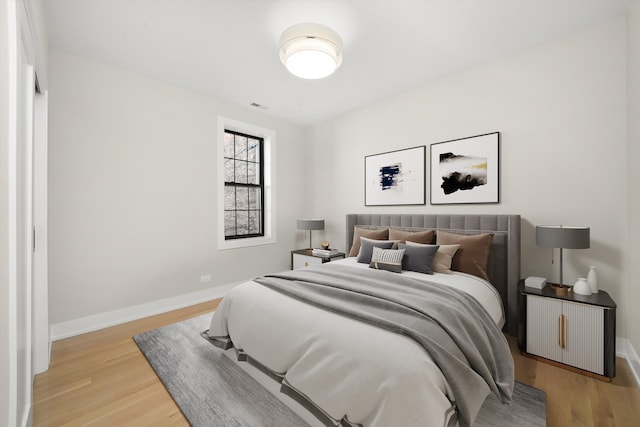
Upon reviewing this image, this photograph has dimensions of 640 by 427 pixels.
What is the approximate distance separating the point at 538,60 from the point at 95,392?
15.2 feet

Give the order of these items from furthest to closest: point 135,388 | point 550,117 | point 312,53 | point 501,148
Result: point 501,148 < point 550,117 < point 312,53 < point 135,388

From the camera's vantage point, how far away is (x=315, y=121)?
4.75 meters

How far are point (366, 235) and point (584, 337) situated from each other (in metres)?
2.17

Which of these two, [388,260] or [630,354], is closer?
[630,354]

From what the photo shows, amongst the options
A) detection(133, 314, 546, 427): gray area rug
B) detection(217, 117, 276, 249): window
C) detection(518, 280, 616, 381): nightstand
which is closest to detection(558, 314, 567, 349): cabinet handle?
detection(518, 280, 616, 381): nightstand

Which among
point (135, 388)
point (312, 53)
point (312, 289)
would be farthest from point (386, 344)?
point (312, 53)

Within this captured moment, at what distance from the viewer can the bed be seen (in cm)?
126

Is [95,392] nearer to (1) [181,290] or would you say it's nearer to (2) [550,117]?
(1) [181,290]

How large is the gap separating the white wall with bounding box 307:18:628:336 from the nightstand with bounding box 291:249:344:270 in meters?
1.41

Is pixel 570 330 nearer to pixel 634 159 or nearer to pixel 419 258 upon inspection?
pixel 419 258

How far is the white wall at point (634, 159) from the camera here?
2041 mm

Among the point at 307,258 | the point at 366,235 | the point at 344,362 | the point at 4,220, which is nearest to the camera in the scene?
the point at 4,220

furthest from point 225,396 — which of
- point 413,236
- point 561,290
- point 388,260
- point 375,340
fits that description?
point 561,290

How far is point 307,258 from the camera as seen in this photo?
4145mm
